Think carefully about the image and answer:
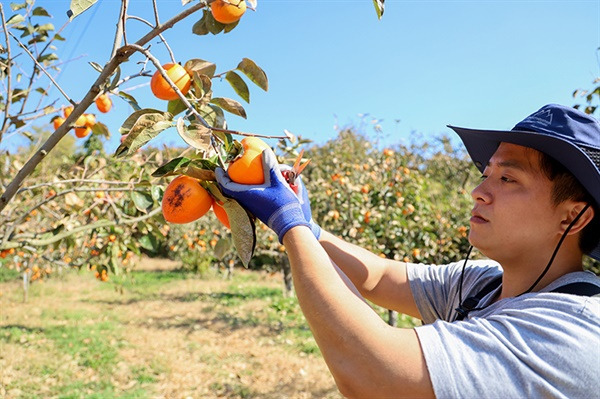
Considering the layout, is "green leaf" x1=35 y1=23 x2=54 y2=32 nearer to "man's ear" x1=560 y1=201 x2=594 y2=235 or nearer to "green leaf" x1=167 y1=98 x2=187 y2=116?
"green leaf" x1=167 y1=98 x2=187 y2=116

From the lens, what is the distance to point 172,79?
4.00ft

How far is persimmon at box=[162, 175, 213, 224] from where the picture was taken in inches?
48.7

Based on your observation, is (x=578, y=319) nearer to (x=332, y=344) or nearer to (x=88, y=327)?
(x=332, y=344)

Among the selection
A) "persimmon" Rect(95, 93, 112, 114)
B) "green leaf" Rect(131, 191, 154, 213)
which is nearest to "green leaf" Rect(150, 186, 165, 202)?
"green leaf" Rect(131, 191, 154, 213)

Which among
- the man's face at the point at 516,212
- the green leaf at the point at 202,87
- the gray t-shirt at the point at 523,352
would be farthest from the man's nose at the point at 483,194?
the green leaf at the point at 202,87

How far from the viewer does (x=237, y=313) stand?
8.03 metres

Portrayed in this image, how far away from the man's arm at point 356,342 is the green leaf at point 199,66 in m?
0.55

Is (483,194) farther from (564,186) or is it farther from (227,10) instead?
(227,10)

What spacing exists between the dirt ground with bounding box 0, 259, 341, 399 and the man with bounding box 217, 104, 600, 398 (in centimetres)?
386

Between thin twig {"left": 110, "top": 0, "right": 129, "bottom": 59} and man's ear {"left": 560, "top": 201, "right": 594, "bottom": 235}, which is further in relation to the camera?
man's ear {"left": 560, "top": 201, "right": 594, "bottom": 235}

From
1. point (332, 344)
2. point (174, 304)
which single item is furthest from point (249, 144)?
point (174, 304)

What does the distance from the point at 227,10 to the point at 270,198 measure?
1.52 feet

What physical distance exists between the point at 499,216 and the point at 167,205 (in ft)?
2.78

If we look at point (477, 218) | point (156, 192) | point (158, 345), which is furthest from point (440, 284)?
point (158, 345)
